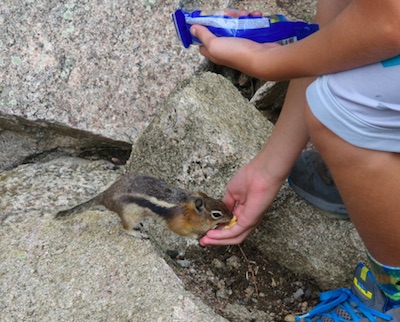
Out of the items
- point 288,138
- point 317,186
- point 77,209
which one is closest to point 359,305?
point 317,186

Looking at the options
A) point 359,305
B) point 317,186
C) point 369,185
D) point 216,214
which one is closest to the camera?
point 369,185

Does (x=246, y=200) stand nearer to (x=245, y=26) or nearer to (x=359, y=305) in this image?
(x=359, y=305)

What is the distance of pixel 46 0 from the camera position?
3359mm

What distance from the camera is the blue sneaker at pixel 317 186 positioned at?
8.45 ft

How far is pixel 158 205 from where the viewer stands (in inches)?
109

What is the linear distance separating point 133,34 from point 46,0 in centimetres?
48

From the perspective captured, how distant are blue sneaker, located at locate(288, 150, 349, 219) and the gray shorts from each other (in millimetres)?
701

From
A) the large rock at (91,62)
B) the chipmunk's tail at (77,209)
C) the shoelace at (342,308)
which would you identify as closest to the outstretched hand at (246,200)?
the shoelace at (342,308)

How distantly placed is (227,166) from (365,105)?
39.8 inches

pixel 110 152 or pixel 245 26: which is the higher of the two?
pixel 245 26

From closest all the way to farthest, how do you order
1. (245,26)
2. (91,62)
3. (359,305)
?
(245,26) < (359,305) < (91,62)

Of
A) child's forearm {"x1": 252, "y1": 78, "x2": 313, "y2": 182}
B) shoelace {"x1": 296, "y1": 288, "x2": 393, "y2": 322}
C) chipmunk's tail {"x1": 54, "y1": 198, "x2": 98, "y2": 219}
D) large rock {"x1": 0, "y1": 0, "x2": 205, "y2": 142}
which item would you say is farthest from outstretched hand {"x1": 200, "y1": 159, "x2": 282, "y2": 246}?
large rock {"x1": 0, "y1": 0, "x2": 205, "y2": 142}

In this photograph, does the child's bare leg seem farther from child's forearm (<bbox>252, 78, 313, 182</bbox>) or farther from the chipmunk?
the chipmunk

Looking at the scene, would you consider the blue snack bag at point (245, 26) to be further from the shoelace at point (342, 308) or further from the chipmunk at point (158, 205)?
the shoelace at point (342, 308)
